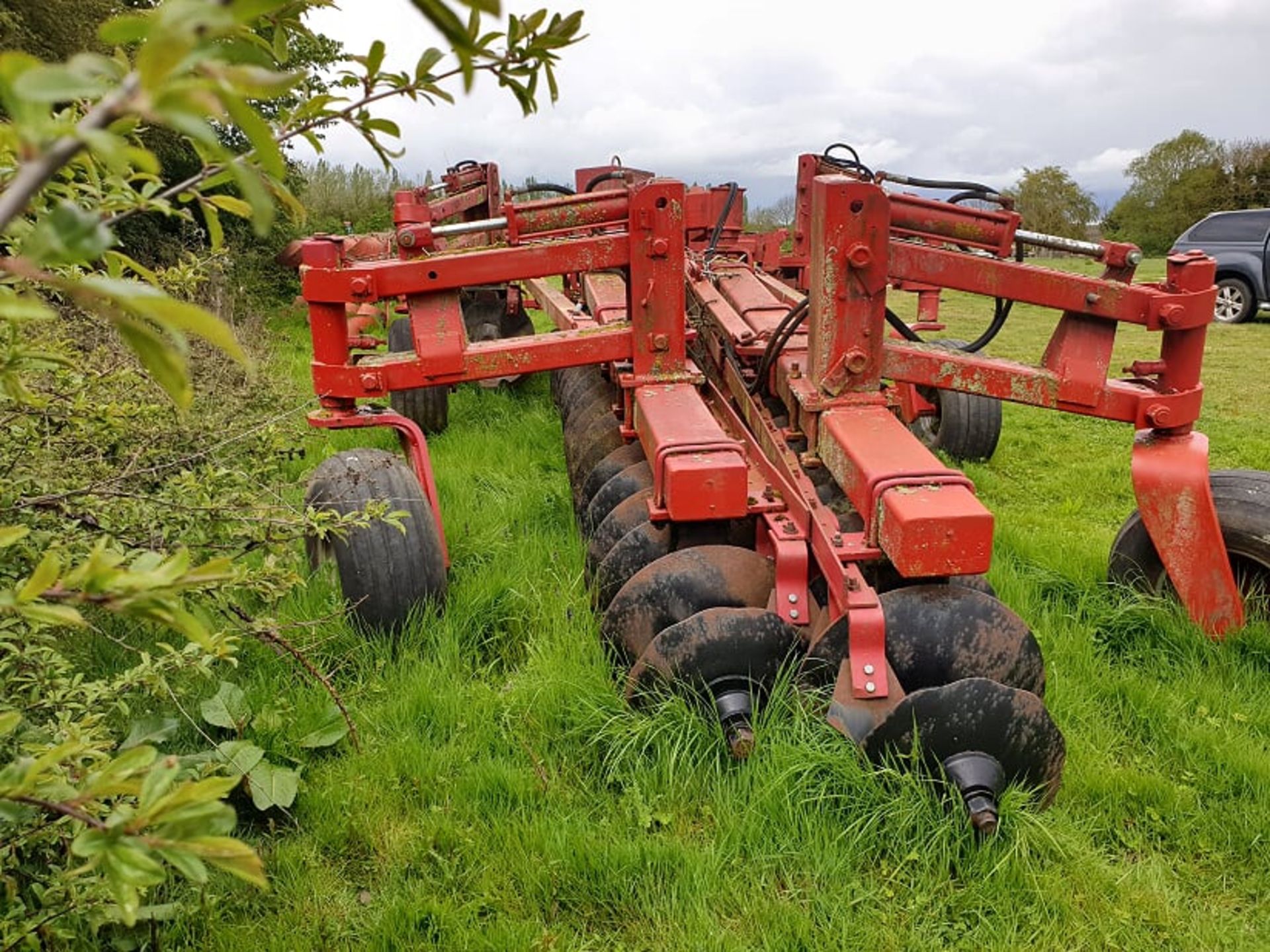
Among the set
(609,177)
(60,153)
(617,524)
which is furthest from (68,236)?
(609,177)

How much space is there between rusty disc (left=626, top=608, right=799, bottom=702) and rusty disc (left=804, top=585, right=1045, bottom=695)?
32 centimetres

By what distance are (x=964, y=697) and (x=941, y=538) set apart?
40 cm

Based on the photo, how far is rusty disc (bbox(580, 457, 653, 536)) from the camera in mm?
3630

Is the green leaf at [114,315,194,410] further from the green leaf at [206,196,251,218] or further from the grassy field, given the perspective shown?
the grassy field

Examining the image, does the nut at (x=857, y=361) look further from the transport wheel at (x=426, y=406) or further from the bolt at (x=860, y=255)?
the transport wheel at (x=426, y=406)

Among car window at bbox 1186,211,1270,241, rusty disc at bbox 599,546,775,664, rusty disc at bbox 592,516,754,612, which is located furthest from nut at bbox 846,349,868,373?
car window at bbox 1186,211,1270,241

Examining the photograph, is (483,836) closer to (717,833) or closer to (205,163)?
(717,833)

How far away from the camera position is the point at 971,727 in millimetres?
2299

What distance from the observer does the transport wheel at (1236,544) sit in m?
3.19

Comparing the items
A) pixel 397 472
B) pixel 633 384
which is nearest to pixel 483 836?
pixel 397 472

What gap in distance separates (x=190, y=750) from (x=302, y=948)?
85cm

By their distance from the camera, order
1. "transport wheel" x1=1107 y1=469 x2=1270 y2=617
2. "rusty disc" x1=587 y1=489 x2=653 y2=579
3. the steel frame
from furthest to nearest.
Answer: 1. "rusty disc" x1=587 y1=489 x2=653 y2=579
2. "transport wheel" x1=1107 y1=469 x2=1270 y2=617
3. the steel frame

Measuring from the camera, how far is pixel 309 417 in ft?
11.5

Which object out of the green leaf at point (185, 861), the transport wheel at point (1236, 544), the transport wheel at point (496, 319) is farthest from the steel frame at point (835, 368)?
the transport wheel at point (496, 319)
